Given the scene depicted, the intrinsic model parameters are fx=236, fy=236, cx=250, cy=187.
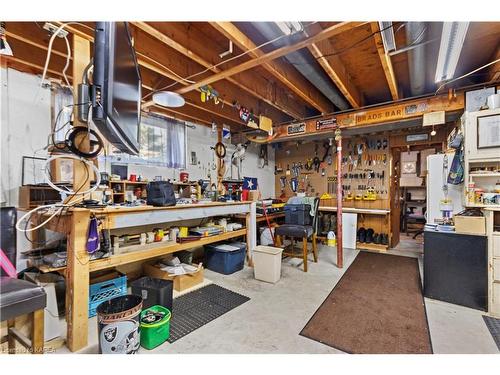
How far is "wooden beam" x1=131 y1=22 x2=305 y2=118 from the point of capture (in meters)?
1.89

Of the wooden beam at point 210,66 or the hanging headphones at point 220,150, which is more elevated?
the wooden beam at point 210,66

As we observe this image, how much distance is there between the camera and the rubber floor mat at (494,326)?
182 cm

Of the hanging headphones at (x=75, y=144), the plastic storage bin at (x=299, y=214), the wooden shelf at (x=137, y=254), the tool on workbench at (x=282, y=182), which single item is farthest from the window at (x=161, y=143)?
the tool on workbench at (x=282, y=182)

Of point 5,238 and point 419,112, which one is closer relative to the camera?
point 5,238

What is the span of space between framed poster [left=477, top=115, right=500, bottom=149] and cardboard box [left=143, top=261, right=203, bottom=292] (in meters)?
3.39

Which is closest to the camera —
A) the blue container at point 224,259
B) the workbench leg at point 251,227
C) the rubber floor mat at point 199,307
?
Answer: the rubber floor mat at point 199,307

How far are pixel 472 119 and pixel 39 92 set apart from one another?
194 inches

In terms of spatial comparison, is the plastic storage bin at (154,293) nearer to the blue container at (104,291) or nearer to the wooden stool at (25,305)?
the blue container at (104,291)

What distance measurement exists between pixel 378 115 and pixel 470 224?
189 cm

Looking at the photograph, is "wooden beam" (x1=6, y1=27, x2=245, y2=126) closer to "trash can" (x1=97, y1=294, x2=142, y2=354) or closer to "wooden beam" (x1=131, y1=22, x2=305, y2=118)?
"wooden beam" (x1=131, y1=22, x2=305, y2=118)

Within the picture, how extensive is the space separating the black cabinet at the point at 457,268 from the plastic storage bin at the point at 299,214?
1533 millimetres

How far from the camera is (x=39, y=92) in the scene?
112 inches
